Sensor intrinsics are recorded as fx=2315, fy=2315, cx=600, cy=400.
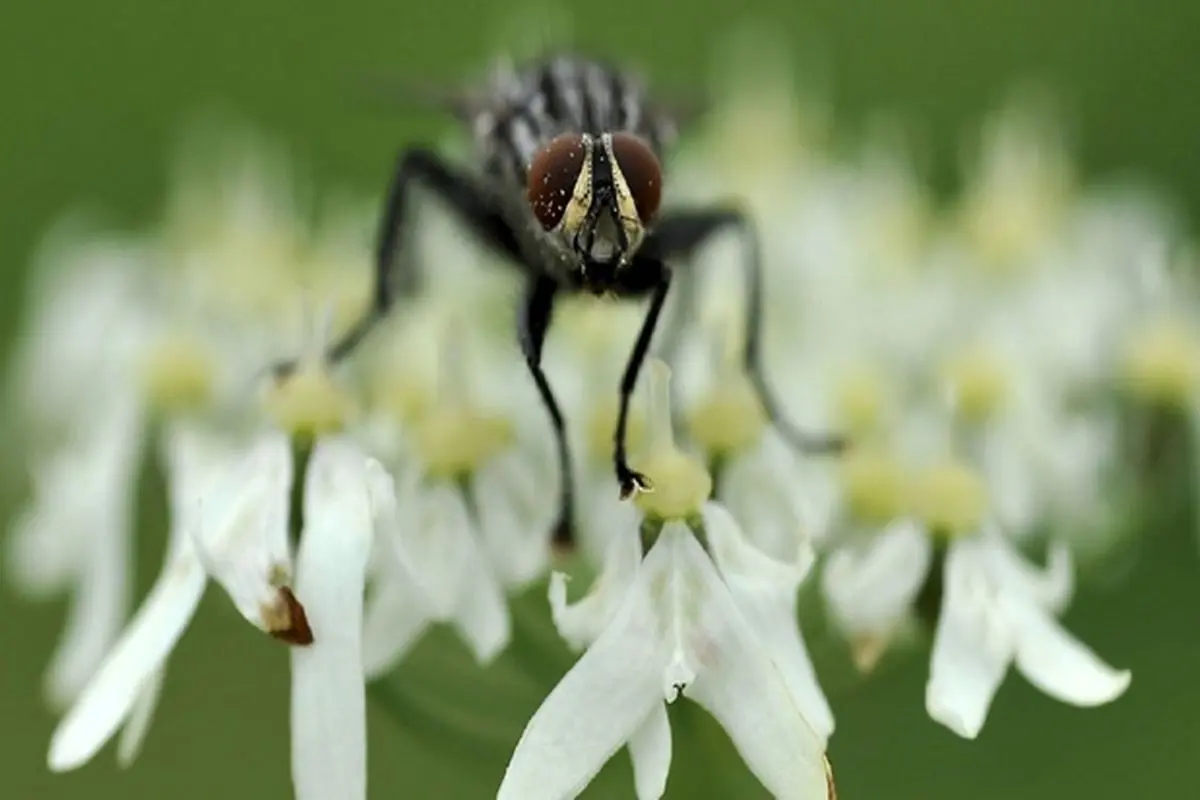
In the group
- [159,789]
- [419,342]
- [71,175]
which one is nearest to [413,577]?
[419,342]

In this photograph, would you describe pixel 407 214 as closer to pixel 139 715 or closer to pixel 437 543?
pixel 437 543

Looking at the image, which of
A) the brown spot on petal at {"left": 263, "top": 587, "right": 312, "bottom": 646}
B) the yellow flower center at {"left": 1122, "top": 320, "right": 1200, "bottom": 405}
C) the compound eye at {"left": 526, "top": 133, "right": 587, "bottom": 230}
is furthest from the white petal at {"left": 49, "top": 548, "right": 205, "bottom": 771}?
the yellow flower center at {"left": 1122, "top": 320, "right": 1200, "bottom": 405}

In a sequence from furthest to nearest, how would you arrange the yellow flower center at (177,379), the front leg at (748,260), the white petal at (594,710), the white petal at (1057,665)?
the yellow flower center at (177,379), the front leg at (748,260), the white petal at (1057,665), the white petal at (594,710)

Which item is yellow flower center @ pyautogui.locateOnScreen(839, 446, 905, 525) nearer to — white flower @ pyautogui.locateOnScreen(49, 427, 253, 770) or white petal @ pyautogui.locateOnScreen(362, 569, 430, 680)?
white petal @ pyautogui.locateOnScreen(362, 569, 430, 680)

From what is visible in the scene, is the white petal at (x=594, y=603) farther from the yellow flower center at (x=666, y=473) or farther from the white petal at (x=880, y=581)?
the white petal at (x=880, y=581)

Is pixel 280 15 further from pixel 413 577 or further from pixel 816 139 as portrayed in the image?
pixel 413 577

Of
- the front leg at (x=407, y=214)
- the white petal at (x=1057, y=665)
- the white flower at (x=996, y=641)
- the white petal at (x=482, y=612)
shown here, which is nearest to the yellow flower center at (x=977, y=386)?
the white flower at (x=996, y=641)

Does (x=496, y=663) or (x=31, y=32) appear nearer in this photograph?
(x=496, y=663)
